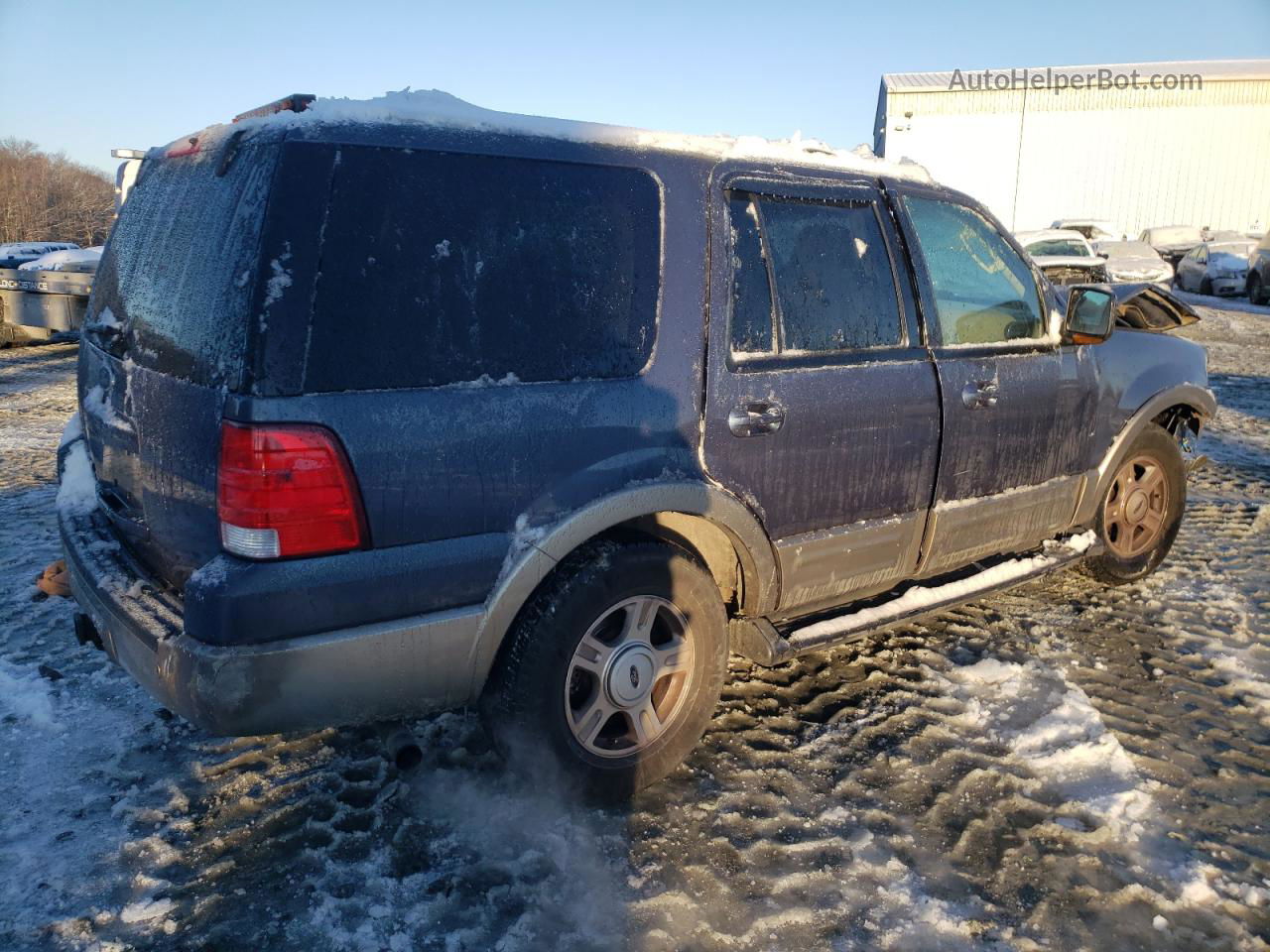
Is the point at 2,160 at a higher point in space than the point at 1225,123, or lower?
lower

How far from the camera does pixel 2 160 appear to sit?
3994cm

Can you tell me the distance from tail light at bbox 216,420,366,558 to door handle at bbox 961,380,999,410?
238 centimetres

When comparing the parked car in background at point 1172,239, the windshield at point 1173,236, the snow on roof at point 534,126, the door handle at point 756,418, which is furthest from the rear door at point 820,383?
the windshield at point 1173,236

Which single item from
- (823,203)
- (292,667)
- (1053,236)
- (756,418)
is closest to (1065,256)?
(1053,236)

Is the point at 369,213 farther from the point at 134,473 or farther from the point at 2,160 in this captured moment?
the point at 2,160

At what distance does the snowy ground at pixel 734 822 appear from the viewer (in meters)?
2.36

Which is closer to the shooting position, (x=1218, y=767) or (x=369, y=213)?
(x=369, y=213)

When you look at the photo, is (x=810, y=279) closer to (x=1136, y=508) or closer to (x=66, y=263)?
(x=1136, y=508)

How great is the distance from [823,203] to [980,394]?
100cm

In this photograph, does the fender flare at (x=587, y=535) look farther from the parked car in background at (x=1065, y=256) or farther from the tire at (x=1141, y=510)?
the parked car in background at (x=1065, y=256)

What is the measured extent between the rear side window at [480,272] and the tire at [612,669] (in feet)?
1.99

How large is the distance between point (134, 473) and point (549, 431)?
4.05 ft

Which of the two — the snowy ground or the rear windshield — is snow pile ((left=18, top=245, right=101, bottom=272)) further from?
the rear windshield

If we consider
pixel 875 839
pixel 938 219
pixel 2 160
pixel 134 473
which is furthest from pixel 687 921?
pixel 2 160
